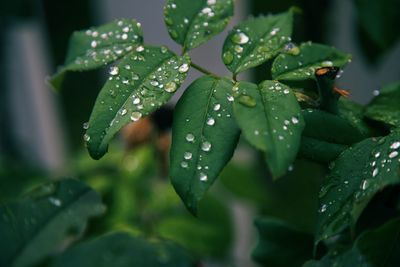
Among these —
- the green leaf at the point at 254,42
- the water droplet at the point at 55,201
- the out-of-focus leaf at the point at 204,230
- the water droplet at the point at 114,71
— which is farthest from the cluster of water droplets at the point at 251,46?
the out-of-focus leaf at the point at 204,230

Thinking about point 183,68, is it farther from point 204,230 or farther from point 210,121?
point 204,230

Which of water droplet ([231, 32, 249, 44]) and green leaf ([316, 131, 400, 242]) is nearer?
green leaf ([316, 131, 400, 242])

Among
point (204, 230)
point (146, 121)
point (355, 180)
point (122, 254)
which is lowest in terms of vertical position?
point (204, 230)

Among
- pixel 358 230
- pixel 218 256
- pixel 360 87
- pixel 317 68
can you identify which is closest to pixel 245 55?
pixel 317 68

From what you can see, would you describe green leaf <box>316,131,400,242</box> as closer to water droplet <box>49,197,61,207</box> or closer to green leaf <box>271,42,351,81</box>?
green leaf <box>271,42,351,81</box>

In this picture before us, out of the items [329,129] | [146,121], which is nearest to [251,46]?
[329,129]

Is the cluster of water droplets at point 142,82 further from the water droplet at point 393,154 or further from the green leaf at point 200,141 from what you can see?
the water droplet at point 393,154

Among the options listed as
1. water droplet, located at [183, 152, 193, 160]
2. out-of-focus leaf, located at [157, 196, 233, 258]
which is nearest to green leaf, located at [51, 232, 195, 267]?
water droplet, located at [183, 152, 193, 160]
